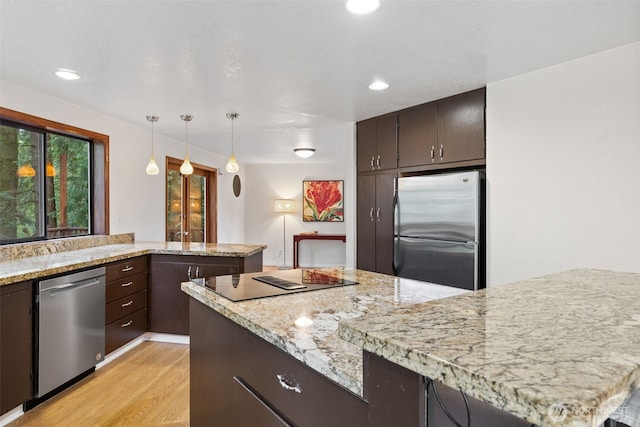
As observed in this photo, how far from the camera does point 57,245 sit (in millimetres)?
3277

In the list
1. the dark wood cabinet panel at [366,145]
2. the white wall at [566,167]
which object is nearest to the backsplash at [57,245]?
the dark wood cabinet panel at [366,145]

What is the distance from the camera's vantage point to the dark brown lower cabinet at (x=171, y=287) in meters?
3.51

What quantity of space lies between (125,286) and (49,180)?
1.17 metres

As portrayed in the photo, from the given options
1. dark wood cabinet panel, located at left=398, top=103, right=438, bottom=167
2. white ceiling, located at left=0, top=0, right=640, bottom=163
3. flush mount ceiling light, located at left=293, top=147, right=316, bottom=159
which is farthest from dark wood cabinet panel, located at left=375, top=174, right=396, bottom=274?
flush mount ceiling light, located at left=293, top=147, right=316, bottom=159

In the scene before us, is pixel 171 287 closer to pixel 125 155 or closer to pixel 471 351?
pixel 125 155

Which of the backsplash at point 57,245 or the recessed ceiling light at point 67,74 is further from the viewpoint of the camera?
the backsplash at point 57,245

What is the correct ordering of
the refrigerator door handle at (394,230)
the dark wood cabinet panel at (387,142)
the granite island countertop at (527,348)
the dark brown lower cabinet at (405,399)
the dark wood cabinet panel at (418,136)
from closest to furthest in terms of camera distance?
1. the granite island countertop at (527,348)
2. the dark brown lower cabinet at (405,399)
3. the dark wood cabinet panel at (418,136)
4. the refrigerator door handle at (394,230)
5. the dark wood cabinet panel at (387,142)

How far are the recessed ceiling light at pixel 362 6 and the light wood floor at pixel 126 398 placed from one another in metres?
2.44

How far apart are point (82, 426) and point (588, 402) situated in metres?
2.68

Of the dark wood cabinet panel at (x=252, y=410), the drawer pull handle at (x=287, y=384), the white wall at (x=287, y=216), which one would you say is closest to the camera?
the drawer pull handle at (x=287, y=384)

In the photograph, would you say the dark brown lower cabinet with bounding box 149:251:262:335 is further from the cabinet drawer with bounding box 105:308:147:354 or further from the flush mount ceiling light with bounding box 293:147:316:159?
the flush mount ceiling light with bounding box 293:147:316:159

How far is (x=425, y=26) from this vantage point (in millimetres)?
1979

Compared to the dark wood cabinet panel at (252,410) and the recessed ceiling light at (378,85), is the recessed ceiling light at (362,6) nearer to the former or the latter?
the recessed ceiling light at (378,85)

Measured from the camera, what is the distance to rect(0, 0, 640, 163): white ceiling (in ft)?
5.99
